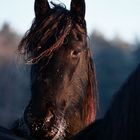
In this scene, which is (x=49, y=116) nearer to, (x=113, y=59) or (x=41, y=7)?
(x=41, y=7)

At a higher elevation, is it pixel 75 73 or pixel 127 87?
pixel 127 87

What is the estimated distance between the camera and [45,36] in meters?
5.39

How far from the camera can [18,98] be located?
2405cm

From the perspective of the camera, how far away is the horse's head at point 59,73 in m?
4.96

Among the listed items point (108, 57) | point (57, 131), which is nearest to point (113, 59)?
point (108, 57)

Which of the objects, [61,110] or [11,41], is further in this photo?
[11,41]

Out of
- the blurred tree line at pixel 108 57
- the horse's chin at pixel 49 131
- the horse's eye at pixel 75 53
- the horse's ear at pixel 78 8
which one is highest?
the horse's ear at pixel 78 8

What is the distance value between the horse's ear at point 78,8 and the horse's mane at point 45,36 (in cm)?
15

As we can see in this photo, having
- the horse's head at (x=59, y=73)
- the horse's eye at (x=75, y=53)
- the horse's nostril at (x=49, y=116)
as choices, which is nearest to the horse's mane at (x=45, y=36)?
the horse's head at (x=59, y=73)

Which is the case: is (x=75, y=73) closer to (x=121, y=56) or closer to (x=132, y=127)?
(x=132, y=127)

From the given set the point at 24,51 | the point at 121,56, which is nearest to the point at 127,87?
the point at 24,51

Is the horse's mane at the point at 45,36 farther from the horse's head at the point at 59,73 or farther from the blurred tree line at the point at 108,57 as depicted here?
the blurred tree line at the point at 108,57

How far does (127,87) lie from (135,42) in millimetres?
32145

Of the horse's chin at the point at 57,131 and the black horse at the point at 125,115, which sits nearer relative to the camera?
the black horse at the point at 125,115
